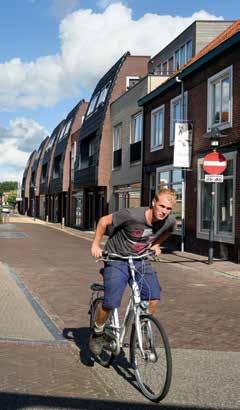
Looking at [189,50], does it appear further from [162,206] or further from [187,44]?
[162,206]

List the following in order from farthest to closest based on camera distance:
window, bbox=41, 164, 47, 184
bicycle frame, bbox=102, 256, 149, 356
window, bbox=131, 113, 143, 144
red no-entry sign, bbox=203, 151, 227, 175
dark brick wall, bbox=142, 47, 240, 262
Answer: window, bbox=41, 164, 47, 184 < window, bbox=131, 113, 143, 144 < dark brick wall, bbox=142, 47, 240, 262 < red no-entry sign, bbox=203, 151, 227, 175 < bicycle frame, bbox=102, 256, 149, 356

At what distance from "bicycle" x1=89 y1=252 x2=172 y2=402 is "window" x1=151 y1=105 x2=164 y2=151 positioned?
1870 cm

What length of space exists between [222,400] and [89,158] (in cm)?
3480

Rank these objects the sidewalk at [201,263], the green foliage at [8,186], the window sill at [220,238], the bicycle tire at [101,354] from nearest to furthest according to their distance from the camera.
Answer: the bicycle tire at [101,354] < the sidewalk at [201,263] < the window sill at [220,238] < the green foliage at [8,186]

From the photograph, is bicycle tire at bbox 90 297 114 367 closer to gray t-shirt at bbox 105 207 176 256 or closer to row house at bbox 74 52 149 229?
gray t-shirt at bbox 105 207 176 256

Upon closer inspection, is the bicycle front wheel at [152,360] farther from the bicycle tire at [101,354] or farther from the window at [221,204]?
the window at [221,204]

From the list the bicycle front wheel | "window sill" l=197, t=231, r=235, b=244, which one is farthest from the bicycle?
"window sill" l=197, t=231, r=235, b=244

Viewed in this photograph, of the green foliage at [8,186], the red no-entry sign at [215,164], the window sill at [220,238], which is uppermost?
the green foliage at [8,186]

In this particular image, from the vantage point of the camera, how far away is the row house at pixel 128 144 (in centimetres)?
2742

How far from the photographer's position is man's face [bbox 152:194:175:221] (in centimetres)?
528

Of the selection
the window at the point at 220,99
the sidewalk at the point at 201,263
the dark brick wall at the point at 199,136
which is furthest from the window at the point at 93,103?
the sidewalk at the point at 201,263

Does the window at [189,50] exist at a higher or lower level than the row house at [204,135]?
higher

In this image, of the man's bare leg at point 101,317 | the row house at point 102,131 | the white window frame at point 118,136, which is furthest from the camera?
the row house at point 102,131

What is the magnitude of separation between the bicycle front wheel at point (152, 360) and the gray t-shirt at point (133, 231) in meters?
0.71
